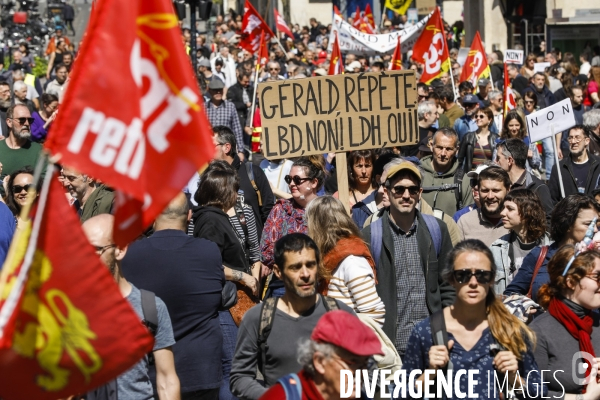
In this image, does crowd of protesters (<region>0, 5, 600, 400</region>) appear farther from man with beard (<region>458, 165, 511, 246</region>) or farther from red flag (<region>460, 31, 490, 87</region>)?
red flag (<region>460, 31, 490, 87</region>)

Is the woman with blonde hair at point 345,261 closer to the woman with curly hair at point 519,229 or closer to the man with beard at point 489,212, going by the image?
the woman with curly hair at point 519,229

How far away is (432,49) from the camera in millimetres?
15250

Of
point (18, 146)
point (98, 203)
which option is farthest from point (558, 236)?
point (18, 146)

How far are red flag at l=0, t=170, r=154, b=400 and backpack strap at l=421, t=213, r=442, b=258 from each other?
9.84 feet

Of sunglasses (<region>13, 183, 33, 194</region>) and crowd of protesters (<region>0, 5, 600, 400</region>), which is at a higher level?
sunglasses (<region>13, 183, 33, 194</region>)

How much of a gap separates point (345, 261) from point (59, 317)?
242cm

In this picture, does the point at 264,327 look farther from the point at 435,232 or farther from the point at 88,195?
the point at 88,195

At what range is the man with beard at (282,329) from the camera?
4.62 meters

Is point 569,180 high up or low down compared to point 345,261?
up

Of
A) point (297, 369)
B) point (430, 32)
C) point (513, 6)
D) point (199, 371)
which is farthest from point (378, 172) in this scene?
point (513, 6)

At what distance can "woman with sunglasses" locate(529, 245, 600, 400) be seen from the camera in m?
4.96

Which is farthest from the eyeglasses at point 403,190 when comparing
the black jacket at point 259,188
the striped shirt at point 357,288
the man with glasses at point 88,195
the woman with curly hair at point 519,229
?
the black jacket at point 259,188

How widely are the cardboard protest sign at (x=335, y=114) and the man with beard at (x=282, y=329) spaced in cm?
289

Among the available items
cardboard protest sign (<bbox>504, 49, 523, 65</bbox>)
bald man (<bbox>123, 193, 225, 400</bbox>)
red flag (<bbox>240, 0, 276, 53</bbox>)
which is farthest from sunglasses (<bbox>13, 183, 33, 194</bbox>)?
cardboard protest sign (<bbox>504, 49, 523, 65</bbox>)
